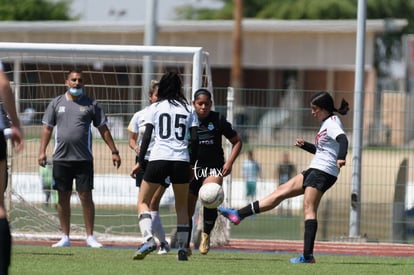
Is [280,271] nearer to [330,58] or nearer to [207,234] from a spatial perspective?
[207,234]

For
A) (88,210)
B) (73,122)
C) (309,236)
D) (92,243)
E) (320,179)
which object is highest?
(73,122)

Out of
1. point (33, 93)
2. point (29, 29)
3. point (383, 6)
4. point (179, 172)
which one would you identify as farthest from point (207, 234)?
point (383, 6)

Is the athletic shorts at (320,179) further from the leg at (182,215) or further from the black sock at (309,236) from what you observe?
the leg at (182,215)

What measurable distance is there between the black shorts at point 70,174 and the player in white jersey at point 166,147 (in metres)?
2.77

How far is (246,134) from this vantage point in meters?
18.9

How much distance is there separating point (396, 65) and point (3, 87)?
5681 centimetres

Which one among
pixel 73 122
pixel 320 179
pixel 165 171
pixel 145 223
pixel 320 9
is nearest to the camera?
pixel 165 171

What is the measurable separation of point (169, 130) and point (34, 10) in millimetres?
50619

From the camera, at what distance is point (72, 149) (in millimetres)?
15484

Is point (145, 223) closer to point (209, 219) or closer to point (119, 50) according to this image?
point (209, 219)

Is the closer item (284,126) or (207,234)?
(207,234)

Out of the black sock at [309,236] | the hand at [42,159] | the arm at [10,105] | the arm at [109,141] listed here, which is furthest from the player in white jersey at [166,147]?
the arm at [10,105]

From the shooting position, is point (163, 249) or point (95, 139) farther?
point (95, 139)

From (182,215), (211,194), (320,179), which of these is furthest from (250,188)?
(182,215)
